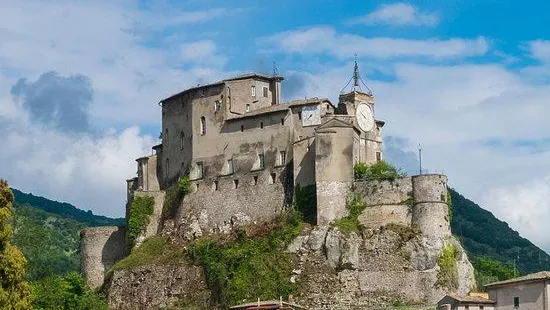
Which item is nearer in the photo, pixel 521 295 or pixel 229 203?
pixel 521 295

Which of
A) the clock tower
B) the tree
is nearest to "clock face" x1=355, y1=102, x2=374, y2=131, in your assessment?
the clock tower

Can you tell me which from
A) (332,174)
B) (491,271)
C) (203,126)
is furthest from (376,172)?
(491,271)

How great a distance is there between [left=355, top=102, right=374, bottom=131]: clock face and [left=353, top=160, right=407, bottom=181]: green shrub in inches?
226

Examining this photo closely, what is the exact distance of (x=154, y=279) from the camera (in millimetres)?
102438

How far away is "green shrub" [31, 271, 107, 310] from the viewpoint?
97.6 m

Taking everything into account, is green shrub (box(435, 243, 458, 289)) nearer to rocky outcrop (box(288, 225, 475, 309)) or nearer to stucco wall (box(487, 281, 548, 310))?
rocky outcrop (box(288, 225, 475, 309))

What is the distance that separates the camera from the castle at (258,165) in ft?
319

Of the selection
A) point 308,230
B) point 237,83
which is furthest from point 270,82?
point 308,230

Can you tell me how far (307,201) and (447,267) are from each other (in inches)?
478

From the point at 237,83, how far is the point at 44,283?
23186 millimetres

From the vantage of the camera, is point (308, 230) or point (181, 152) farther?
point (181, 152)

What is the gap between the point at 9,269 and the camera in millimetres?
69062

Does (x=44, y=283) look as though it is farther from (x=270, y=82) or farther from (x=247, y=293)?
(x=270, y=82)

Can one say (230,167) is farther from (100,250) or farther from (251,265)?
(100,250)
